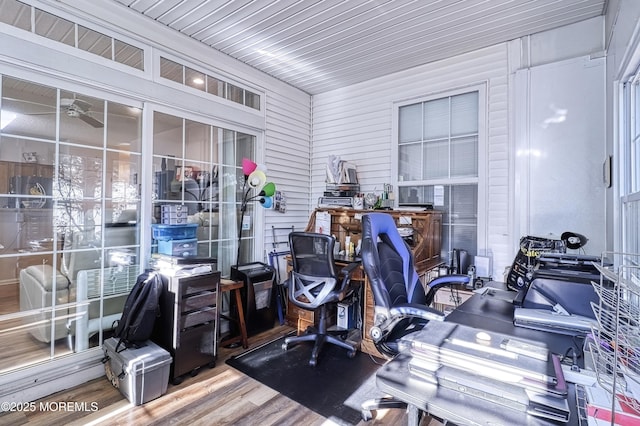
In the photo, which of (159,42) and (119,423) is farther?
(159,42)

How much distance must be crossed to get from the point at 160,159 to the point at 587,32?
3.99 m

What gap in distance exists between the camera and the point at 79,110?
2453 millimetres

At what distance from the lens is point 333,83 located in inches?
164

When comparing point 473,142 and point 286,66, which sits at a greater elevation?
point 286,66

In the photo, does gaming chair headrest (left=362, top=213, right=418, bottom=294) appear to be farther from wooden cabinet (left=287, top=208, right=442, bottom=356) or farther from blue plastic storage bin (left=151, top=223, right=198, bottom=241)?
blue plastic storage bin (left=151, top=223, right=198, bottom=241)

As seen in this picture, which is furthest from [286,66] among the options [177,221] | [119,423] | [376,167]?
[119,423]

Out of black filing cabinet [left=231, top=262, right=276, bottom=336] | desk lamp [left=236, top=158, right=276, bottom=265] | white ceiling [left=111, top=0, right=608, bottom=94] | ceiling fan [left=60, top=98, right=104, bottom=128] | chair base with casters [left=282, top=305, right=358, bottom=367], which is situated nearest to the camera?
ceiling fan [left=60, top=98, right=104, bottom=128]

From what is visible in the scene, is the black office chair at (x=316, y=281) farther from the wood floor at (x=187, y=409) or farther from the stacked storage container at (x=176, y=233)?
the stacked storage container at (x=176, y=233)

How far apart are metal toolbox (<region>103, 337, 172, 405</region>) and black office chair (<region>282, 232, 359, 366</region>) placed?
1084 mm

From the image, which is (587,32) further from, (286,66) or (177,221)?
(177,221)

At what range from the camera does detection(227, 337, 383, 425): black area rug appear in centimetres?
217

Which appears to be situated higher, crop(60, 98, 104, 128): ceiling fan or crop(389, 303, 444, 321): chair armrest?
crop(60, 98, 104, 128): ceiling fan

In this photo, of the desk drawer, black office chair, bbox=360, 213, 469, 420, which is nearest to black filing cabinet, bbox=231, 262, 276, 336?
the desk drawer

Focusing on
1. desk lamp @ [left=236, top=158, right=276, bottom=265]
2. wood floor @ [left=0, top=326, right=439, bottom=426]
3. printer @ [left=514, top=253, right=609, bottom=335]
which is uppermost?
desk lamp @ [left=236, top=158, right=276, bottom=265]
